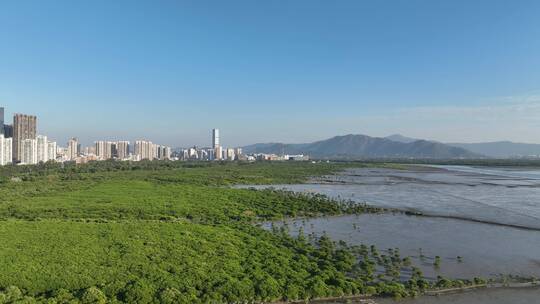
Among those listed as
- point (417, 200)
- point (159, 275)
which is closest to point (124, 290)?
point (159, 275)

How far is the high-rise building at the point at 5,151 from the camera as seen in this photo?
10573 centimetres

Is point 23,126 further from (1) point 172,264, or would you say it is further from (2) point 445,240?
(2) point 445,240

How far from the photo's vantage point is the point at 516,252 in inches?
883

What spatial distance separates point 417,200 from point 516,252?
23.7 metres

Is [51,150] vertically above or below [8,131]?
below

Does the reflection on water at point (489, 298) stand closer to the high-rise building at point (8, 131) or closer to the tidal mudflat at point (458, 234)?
the tidal mudflat at point (458, 234)

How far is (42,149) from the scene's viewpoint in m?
127

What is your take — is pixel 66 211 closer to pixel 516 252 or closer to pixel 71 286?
pixel 71 286

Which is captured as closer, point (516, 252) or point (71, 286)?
point (71, 286)

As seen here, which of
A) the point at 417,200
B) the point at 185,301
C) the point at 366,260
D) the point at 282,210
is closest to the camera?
the point at 185,301

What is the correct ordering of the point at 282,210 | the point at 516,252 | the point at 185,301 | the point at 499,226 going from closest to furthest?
the point at 185,301
the point at 516,252
the point at 499,226
the point at 282,210

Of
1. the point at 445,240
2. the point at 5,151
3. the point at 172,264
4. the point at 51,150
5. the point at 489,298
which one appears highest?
the point at 51,150

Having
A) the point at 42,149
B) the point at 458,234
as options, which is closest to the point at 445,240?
the point at 458,234

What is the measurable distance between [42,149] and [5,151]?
18.7 m
